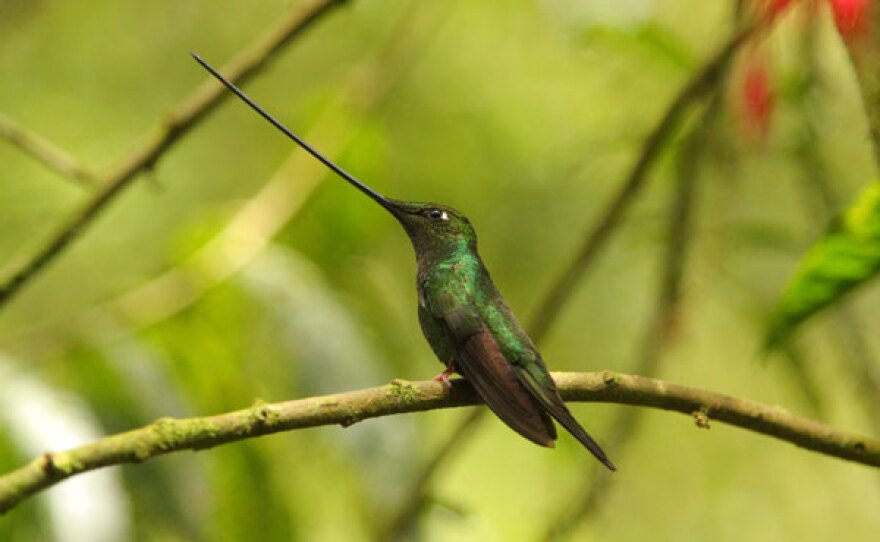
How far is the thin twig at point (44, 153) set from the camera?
8.18 feet

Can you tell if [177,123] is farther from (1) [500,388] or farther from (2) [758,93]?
(2) [758,93]

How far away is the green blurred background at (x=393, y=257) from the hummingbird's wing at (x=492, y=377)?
522mm

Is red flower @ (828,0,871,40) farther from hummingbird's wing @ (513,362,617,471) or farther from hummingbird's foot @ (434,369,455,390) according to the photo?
hummingbird's foot @ (434,369,455,390)

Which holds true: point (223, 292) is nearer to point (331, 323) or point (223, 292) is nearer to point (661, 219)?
point (331, 323)

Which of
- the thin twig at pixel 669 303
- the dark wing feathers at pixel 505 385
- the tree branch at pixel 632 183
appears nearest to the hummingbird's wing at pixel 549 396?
the dark wing feathers at pixel 505 385

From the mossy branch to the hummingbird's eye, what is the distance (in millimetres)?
546

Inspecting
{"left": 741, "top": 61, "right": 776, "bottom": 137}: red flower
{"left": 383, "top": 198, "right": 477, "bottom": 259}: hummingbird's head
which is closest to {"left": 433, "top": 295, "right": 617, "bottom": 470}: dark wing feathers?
{"left": 383, "top": 198, "right": 477, "bottom": 259}: hummingbird's head

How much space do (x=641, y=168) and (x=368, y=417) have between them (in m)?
1.24

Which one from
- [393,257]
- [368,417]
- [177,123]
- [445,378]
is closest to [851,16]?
[445,378]

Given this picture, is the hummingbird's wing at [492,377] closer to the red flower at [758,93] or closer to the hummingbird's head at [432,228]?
the hummingbird's head at [432,228]

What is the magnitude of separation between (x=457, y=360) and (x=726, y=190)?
1267 mm

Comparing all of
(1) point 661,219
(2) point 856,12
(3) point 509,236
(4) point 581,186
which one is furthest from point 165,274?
(4) point 581,186

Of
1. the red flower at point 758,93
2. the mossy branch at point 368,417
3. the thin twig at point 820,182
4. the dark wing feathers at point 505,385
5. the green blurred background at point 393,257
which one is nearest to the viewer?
the mossy branch at point 368,417

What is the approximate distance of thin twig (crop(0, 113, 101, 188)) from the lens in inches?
98.2
